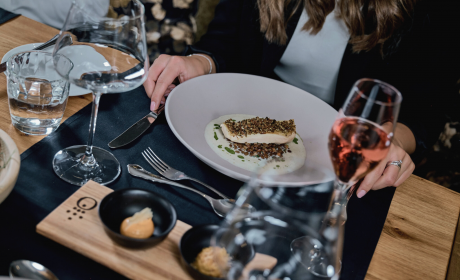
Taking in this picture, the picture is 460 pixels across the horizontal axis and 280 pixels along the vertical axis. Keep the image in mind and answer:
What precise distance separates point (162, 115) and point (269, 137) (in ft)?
1.00

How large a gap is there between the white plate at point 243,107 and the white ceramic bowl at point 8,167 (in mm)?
356

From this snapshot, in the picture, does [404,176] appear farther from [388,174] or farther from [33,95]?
[33,95]

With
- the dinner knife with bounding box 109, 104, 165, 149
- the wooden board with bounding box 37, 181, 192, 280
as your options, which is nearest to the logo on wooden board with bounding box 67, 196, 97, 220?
the wooden board with bounding box 37, 181, 192, 280

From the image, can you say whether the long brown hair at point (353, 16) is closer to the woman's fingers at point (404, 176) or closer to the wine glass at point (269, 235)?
the woman's fingers at point (404, 176)

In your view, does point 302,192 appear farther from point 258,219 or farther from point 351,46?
point 351,46

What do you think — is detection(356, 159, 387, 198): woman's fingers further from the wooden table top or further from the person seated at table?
the person seated at table

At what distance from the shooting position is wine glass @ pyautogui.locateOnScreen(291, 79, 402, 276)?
63 cm

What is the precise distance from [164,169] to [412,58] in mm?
1116

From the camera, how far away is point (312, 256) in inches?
18.6

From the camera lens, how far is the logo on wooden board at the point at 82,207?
0.62 meters

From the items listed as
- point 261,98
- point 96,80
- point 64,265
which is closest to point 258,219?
point 64,265

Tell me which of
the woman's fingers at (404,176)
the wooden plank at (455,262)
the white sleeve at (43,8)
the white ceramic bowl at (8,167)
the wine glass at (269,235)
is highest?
the wine glass at (269,235)

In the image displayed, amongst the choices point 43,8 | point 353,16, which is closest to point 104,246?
point 353,16

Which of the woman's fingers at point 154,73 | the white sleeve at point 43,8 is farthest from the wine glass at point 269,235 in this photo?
the white sleeve at point 43,8
